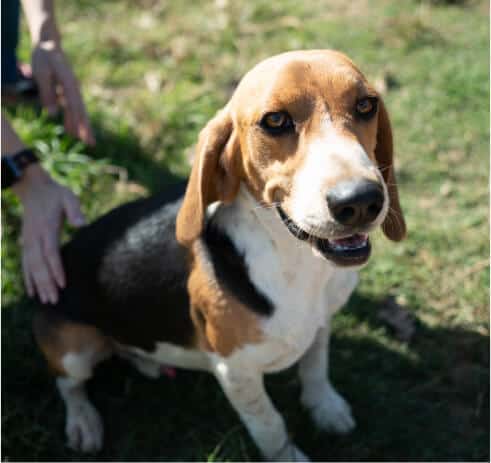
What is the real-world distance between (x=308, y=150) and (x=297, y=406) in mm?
2087

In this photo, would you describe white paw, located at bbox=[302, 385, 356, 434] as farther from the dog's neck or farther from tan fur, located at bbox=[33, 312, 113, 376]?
tan fur, located at bbox=[33, 312, 113, 376]

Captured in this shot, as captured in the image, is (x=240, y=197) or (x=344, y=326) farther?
(x=344, y=326)

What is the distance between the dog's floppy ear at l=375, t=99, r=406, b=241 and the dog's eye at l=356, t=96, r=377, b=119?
15 centimetres

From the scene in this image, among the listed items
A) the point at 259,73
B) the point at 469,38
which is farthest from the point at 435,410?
the point at 469,38

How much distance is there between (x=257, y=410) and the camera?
12.3 feet

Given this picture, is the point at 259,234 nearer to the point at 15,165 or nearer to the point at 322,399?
the point at 322,399

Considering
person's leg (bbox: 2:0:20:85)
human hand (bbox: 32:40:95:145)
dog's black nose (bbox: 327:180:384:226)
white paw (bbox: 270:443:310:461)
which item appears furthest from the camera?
person's leg (bbox: 2:0:20:85)

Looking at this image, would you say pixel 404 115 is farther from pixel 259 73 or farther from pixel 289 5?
pixel 259 73

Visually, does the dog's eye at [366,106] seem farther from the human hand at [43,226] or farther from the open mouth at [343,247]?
the human hand at [43,226]

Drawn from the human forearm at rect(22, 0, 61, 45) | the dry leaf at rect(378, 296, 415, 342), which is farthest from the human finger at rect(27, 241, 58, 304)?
the dry leaf at rect(378, 296, 415, 342)

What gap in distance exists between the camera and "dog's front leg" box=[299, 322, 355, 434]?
4.16 metres

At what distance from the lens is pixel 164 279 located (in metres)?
3.74

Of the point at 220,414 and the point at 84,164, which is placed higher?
the point at 84,164

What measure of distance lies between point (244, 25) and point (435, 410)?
4687mm
